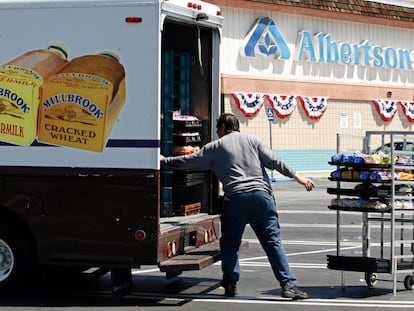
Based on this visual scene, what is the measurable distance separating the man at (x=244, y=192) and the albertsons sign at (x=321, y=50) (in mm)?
22985

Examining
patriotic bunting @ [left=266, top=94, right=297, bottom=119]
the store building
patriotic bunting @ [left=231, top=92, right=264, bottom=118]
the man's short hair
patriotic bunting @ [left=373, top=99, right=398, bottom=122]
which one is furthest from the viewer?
patriotic bunting @ [left=373, top=99, right=398, bottom=122]

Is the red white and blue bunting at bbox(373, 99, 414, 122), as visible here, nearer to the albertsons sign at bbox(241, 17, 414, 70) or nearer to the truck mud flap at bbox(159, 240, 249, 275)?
the albertsons sign at bbox(241, 17, 414, 70)

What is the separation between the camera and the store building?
32781 mm

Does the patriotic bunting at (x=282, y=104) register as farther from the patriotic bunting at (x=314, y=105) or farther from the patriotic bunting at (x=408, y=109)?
the patriotic bunting at (x=408, y=109)

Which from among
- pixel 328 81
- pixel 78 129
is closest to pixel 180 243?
pixel 78 129

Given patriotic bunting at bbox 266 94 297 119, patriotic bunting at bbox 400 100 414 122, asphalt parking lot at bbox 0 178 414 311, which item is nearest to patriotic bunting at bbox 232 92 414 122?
patriotic bunting at bbox 266 94 297 119

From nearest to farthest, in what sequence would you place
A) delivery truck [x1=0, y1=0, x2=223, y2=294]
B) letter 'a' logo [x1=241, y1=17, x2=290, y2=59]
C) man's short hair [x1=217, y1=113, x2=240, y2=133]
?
delivery truck [x1=0, y1=0, x2=223, y2=294] < man's short hair [x1=217, y1=113, x2=240, y2=133] < letter 'a' logo [x1=241, y1=17, x2=290, y2=59]

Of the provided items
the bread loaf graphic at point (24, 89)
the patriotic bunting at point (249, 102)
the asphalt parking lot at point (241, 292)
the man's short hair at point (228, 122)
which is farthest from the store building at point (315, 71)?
the bread loaf graphic at point (24, 89)

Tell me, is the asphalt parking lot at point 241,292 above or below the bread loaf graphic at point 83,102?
below

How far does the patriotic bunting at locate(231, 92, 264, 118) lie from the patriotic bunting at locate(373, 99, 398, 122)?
262 inches

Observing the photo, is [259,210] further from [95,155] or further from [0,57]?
[0,57]

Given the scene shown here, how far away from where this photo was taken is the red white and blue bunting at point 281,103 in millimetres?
32531

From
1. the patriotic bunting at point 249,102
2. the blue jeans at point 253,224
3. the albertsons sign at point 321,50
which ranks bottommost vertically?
the blue jeans at point 253,224

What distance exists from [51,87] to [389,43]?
30.5 metres
